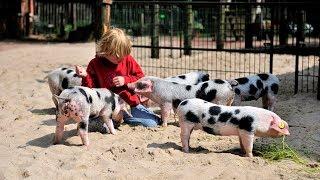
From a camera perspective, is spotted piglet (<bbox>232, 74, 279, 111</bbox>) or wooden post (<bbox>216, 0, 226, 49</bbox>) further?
wooden post (<bbox>216, 0, 226, 49</bbox>)

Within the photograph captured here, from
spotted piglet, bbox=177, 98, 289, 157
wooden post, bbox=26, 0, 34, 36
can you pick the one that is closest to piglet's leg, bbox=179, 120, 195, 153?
spotted piglet, bbox=177, 98, 289, 157

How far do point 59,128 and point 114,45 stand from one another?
45.8 inches

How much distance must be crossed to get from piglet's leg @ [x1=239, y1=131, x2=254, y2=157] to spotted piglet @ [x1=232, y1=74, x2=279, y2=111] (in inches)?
80.1

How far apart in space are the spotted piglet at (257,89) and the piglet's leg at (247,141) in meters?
2.03

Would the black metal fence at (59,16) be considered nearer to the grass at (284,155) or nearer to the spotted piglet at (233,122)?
the spotted piglet at (233,122)

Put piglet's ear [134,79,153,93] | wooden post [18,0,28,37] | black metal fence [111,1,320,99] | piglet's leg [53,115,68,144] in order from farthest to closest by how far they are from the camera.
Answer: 1. wooden post [18,0,28,37]
2. black metal fence [111,1,320,99]
3. piglet's ear [134,79,153,93]
4. piglet's leg [53,115,68,144]

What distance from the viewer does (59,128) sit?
5504mm

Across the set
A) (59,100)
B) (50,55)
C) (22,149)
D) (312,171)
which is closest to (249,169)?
(312,171)

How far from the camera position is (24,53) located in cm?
1589

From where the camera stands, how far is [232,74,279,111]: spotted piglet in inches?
279

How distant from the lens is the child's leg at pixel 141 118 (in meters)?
6.55

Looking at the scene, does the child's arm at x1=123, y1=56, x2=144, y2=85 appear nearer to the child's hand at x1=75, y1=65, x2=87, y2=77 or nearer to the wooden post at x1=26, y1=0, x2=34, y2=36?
the child's hand at x1=75, y1=65, x2=87, y2=77

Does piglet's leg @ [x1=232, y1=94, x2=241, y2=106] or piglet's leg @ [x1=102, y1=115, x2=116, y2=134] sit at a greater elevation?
piglet's leg @ [x1=232, y1=94, x2=241, y2=106]

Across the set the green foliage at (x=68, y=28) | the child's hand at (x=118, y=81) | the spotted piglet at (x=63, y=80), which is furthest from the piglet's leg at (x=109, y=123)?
the green foliage at (x=68, y=28)
